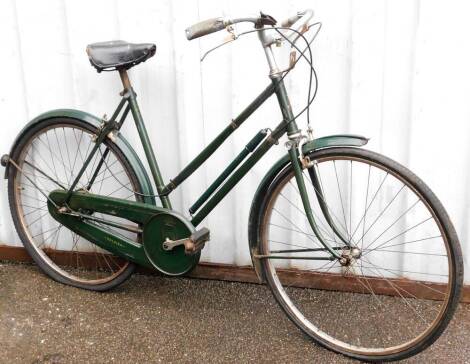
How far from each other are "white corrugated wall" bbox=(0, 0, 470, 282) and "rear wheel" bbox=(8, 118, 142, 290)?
202mm

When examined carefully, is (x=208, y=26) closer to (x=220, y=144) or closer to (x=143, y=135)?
(x=220, y=144)

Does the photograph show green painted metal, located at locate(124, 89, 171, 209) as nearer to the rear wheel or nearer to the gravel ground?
the rear wheel

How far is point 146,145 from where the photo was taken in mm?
3160

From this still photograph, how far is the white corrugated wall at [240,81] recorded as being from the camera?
9.58 ft

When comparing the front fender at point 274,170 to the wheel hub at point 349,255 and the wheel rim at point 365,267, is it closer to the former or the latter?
the wheel rim at point 365,267

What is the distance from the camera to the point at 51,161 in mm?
3646

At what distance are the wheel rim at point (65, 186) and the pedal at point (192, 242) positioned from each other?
49cm

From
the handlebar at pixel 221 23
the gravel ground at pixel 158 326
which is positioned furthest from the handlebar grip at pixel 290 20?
the gravel ground at pixel 158 326

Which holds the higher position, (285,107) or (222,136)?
(285,107)

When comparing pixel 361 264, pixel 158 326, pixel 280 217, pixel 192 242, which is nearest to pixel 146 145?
pixel 192 242

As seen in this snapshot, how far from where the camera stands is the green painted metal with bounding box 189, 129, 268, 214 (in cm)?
278

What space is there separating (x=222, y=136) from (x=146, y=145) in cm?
49

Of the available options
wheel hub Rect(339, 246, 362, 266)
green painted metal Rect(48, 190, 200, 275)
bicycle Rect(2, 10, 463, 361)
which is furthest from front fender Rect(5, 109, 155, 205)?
wheel hub Rect(339, 246, 362, 266)

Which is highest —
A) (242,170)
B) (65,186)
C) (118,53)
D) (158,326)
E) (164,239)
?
(118,53)
